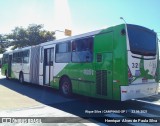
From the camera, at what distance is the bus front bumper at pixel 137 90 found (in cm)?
750

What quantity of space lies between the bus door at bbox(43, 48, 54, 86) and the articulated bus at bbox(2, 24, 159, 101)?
0.46 metres

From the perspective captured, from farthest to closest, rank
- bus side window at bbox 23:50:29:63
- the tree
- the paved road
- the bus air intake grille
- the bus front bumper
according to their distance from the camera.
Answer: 1. the tree
2. bus side window at bbox 23:50:29:63
3. the bus air intake grille
4. the bus front bumper
5. the paved road

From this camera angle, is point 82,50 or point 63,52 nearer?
point 82,50

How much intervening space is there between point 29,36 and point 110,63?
115ft

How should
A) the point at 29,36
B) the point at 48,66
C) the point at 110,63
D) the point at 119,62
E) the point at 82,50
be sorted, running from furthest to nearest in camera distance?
the point at 29,36 → the point at 48,66 → the point at 82,50 → the point at 110,63 → the point at 119,62

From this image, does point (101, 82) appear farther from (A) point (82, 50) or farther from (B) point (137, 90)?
(A) point (82, 50)

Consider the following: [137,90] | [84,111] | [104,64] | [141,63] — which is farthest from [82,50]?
[137,90]

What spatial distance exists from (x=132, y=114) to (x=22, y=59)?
12.1 metres

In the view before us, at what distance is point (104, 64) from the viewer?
8406 millimetres

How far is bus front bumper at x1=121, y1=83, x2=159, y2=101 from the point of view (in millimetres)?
7496

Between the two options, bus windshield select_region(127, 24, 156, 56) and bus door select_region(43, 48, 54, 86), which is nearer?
bus windshield select_region(127, 24, 156, 56)

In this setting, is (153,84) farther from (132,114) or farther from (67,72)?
(67,72)

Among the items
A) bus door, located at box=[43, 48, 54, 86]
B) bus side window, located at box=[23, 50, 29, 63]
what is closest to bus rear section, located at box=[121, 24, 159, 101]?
bus door, located at box=[43, 48, 54, 86]

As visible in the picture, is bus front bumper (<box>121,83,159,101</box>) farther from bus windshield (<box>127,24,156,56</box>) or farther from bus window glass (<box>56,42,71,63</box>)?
bus window glass (<box>56,42,71,63</box>)
